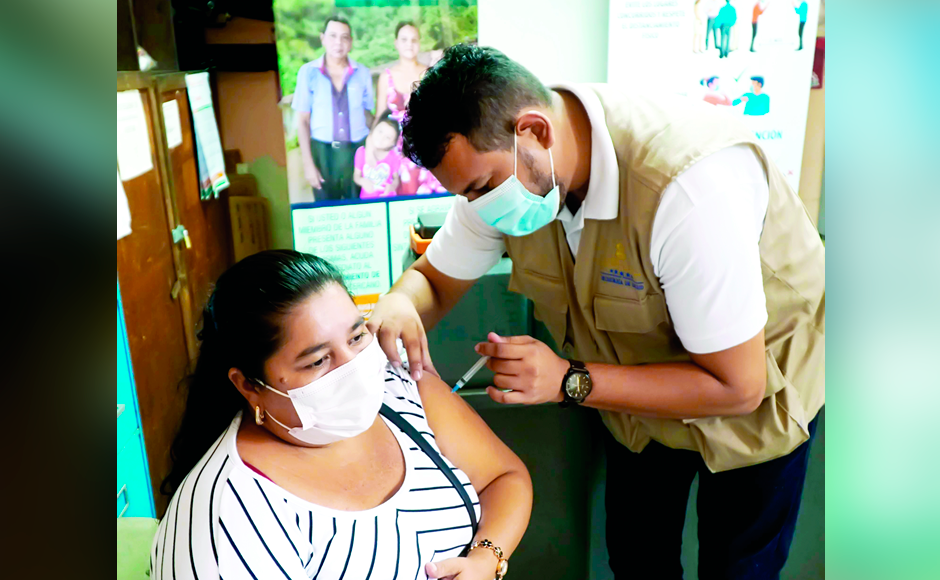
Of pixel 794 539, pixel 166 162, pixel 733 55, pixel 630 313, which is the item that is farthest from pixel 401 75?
pixel 794 539

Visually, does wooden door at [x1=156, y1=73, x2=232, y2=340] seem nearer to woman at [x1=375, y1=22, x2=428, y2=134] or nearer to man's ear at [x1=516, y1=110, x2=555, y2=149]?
woman at [x1=375, y1=22, x2=428, y2=134]

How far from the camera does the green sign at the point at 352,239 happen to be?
2.96 meters

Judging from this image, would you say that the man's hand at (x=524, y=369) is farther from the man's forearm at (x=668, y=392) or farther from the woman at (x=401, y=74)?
the woman at (x=401, y=74)

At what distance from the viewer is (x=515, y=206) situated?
1.39m

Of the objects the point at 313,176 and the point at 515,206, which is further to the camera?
the point at 313,176

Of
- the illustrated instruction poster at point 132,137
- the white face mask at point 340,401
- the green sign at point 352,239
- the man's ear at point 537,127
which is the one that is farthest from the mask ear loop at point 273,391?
the green sign at point 352,239

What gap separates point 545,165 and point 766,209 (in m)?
0.45

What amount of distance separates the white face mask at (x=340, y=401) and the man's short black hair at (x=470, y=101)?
43cm

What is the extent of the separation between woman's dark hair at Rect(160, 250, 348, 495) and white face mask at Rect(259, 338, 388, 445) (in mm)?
93

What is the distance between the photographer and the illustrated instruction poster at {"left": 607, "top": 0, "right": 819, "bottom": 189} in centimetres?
292

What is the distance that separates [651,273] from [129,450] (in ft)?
5.24

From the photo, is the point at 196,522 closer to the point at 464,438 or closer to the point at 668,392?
the point at 464,438
